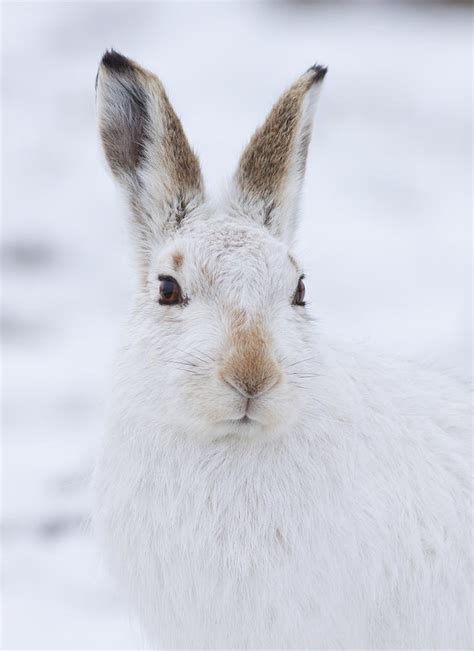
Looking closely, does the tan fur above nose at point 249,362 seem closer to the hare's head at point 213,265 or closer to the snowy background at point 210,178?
the hare's head at point 213,265

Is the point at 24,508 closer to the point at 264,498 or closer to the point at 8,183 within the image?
the point at 264,498

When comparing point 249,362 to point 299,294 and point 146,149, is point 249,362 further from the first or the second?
point 146,149

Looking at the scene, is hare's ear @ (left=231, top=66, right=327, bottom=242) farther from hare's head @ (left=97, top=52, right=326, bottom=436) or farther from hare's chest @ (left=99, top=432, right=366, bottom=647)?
hare's chest @ (left=99, top=432, right=366, bottom=647)

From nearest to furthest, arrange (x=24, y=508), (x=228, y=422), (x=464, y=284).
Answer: (x=228, y=422) → (x=24, y=508) → (x=464, y=284)

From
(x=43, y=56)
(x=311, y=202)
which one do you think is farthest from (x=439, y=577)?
(x=43, y=56)

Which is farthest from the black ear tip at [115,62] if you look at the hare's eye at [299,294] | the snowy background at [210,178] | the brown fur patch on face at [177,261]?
the snowy background at [210,178]

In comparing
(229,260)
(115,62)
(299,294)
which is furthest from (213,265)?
(115,62)

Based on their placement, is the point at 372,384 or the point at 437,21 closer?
the point at 372,384

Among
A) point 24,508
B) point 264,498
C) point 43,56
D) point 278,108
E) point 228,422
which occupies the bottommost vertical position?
point 24,508
